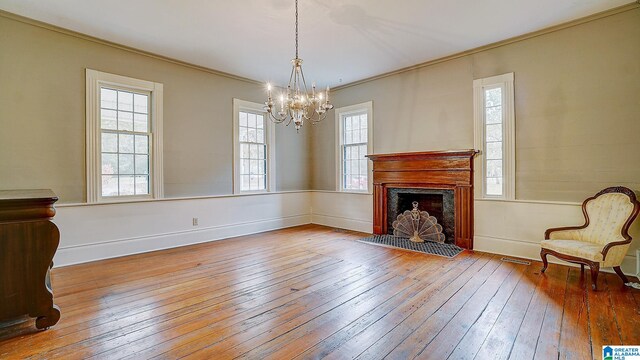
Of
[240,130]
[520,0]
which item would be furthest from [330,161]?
[520,0]

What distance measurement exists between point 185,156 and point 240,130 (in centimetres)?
118

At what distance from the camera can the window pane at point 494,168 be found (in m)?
4.27

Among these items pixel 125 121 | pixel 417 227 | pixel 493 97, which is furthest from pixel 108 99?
pixel 493 97

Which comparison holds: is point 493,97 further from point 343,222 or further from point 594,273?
point 343,222

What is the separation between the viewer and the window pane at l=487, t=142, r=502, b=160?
4.26 m

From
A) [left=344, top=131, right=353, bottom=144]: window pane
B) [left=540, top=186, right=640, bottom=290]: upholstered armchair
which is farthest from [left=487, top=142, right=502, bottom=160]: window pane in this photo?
[left=344, top=131, right=353, bottom=144]: window pane

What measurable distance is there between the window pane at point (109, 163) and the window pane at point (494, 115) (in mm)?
5461

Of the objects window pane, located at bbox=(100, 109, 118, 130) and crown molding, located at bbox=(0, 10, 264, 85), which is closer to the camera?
crown molding, located at bbox=(0, 10, 264, 85)

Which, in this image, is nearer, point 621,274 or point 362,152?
point 621,274

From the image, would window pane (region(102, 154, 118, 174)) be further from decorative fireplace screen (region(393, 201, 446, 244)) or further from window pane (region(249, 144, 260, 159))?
decorative fireplace screen (region(393, 201, 446, 244))

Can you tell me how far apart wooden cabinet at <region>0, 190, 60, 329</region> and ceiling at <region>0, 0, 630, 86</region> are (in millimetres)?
2310

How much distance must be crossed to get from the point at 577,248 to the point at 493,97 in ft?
7.54

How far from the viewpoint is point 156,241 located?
452cm

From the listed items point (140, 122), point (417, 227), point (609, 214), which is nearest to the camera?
point (609, 214)
